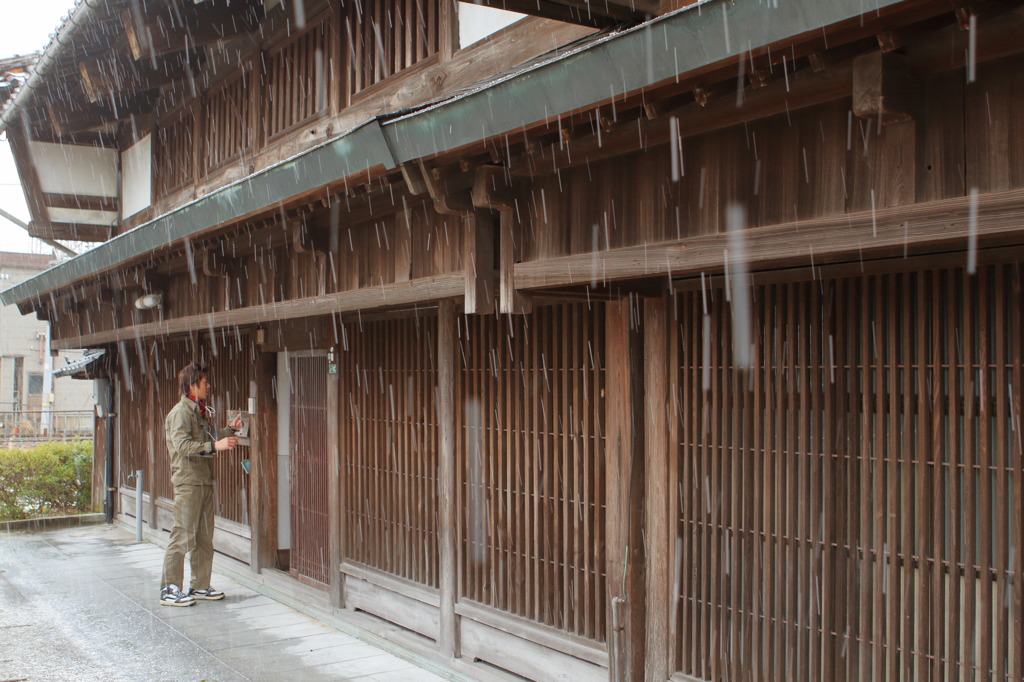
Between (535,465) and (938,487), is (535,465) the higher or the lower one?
the lower one

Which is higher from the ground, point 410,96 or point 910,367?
point 410,96

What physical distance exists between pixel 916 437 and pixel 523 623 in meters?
3.19

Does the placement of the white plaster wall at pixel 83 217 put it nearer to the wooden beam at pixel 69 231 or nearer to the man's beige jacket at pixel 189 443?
the wooden beam at pixel 69 231

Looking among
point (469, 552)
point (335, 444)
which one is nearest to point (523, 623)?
point (469, 552)

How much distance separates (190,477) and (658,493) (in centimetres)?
580

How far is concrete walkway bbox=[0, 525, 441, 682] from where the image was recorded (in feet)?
23.0

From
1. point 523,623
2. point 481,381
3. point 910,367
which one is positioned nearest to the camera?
point 910,367

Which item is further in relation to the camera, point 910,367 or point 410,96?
point 410,96

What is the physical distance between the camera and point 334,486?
8.56 metres

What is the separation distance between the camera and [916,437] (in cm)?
402

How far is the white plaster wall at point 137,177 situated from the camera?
12758mm

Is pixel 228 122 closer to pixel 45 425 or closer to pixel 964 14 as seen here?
pixel 964 14

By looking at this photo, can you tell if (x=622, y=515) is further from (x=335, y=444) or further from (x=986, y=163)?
(x=335, y=444)

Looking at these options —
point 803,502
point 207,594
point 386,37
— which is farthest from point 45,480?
point 803,502
